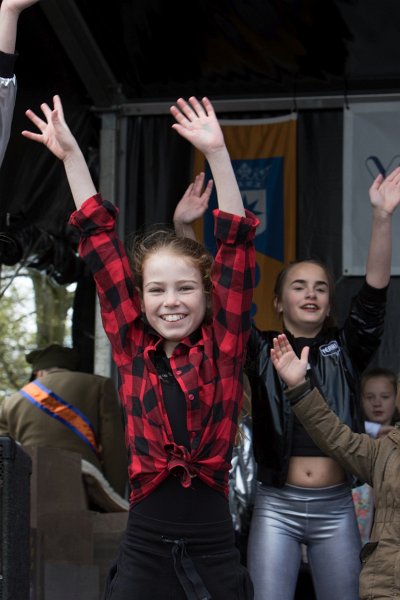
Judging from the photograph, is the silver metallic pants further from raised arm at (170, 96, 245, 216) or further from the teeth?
raised arm at (170, 96, 245, 216)

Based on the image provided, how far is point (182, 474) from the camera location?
2652 millimetres

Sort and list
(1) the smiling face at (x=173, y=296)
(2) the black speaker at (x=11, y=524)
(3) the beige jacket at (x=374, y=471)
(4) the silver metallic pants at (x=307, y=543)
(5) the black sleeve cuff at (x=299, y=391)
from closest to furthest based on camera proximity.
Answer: (1) the smiling face at (x=173, y=296), (2) the black speaker at (x=11, y=524), (3) the beige jacket at (x=374, y=471), (5) the black sleeve cuff at (x=299, y=391), (4) the silver metallic pants at (x=307, y=543)

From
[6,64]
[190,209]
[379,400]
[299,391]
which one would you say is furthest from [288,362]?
[379,400]

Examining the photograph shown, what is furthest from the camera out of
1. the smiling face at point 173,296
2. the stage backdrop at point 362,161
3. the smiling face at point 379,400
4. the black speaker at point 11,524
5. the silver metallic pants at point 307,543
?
the stage backdrop at point 362,161

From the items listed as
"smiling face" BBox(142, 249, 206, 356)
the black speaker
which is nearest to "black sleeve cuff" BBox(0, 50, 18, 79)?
"smiling face" BBox(142, 249, 206, 356)

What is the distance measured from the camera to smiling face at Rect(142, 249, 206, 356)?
108 inches

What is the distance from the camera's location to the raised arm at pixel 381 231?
366cm

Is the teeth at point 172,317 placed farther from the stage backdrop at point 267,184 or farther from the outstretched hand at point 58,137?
the stage backdrop at point 267,184

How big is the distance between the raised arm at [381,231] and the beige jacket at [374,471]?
0.56 m

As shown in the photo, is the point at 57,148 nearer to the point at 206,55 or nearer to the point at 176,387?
the point at 176,387

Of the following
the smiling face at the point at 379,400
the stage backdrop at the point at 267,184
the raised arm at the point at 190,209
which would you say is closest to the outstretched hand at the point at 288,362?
the raised arm at the point at 190,209

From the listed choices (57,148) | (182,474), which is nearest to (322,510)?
(182,474)

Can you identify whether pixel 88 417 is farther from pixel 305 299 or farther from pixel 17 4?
pixel 17 4

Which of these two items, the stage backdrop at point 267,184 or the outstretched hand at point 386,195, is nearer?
the outstretched hand at point 386,195
